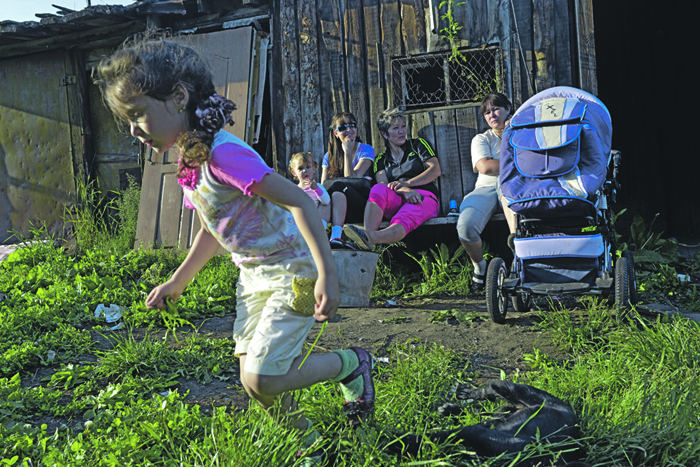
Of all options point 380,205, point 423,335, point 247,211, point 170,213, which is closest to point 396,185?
point 380,205

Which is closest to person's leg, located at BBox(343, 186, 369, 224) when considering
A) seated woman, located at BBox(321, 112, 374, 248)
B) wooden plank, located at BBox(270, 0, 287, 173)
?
seated woman, located at BBox(321, 112, 374, 248)

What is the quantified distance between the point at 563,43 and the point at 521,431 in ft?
15.3

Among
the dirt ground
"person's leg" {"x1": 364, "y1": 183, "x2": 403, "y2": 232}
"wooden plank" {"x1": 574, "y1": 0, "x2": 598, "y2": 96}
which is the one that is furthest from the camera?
"wooden plank" {"x1": 574, "y1": 0, "x2": 598, "y2": 96}

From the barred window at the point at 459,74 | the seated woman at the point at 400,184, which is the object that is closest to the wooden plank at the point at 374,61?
the barred window at the point at 459,74

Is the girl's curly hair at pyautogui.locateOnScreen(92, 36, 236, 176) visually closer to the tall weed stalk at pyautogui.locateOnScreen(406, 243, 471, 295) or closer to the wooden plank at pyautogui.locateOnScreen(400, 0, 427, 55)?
the tall weed stalk at pyautogui.locateOnScreen(406, 243, 471, 295)

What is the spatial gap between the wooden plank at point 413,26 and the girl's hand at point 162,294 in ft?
14.9

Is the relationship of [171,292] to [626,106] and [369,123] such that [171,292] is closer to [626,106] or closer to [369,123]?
[369,123]

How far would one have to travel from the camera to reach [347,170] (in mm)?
5551

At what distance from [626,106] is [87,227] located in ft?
25.5

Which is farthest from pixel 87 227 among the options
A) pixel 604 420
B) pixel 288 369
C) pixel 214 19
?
pixel 604 420

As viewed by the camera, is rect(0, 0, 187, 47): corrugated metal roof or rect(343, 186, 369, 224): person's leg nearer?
rect(343, 186, 369, 224): person's leg

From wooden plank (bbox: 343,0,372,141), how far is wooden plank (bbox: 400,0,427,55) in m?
0.47

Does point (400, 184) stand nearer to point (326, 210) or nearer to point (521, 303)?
point (326, 210)

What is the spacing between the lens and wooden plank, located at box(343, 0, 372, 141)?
6.04 m
